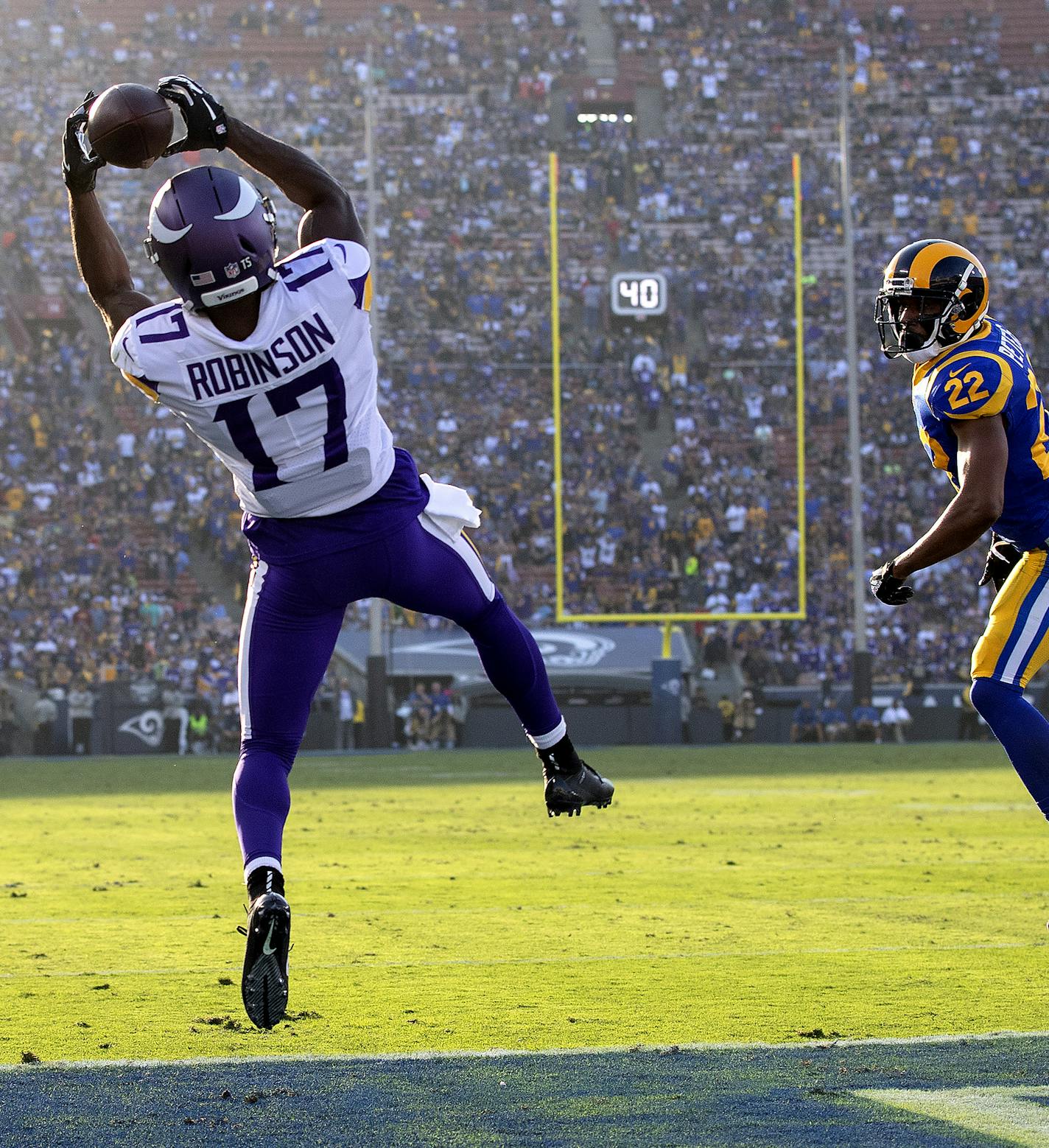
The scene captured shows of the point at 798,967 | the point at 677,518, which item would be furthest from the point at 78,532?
the point at 798,967

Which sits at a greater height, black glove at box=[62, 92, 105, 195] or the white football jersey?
black glove at box=[62, 92, 105, 195]

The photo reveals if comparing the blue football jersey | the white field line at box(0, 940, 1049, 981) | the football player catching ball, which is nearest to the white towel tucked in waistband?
the football player catching ball

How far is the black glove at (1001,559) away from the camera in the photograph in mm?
5418

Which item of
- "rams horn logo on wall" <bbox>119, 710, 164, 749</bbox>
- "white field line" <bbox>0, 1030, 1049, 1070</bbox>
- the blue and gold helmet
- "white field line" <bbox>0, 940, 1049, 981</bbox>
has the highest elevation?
the blue and gold helmet

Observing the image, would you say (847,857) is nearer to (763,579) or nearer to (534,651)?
(534,651)

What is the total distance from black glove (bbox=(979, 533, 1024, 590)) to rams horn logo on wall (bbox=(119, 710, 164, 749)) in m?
16.8

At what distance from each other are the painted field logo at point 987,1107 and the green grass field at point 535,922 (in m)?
0.59

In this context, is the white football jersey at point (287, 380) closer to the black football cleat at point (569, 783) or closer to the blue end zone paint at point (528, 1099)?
the black football cleat at point (569, 783)

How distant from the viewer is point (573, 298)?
87.3ft

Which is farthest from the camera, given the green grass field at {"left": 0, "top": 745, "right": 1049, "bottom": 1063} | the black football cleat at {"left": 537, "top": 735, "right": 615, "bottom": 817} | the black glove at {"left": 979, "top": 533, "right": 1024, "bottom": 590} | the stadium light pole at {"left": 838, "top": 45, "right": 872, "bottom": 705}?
the stadium light pole at {"left": 838, "top": 45, "right": 872, "bottom": 705}

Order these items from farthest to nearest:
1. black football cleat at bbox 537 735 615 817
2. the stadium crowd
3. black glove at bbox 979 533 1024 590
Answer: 1. the stadium crowd
2. black glove at bbox 979 533 1024 590
3. black football cleat at bbox 537 735 615 817

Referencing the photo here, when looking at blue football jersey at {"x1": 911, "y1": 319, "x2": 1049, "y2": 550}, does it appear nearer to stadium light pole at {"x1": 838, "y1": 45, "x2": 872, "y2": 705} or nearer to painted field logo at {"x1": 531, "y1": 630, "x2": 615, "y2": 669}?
painted field logo at {"x1": 531, "y1": 630, "x2": 615, "y2": 669}

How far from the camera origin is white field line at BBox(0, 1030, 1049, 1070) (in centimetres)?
394

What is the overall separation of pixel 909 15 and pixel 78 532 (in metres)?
19.1
